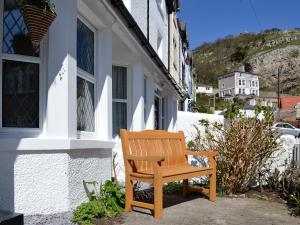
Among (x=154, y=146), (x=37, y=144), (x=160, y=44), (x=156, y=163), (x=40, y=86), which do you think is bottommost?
(x=156, y=163)

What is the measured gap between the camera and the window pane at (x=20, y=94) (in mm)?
4371

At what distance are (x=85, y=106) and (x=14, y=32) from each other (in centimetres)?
150

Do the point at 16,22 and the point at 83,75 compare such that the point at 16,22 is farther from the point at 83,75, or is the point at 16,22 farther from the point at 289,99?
the point at 289,99

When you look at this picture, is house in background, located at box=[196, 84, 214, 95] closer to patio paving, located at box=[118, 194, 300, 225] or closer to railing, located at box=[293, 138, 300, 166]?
railing, located at box=[293, 138, 300, 166]

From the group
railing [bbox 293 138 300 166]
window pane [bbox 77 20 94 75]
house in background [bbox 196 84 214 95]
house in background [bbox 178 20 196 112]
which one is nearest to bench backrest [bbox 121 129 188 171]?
window pane [bbox 77 20 94 75]

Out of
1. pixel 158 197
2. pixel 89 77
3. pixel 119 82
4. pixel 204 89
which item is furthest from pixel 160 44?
pixel 204 89

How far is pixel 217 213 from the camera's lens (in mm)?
5289

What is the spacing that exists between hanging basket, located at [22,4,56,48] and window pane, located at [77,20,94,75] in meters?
1.44

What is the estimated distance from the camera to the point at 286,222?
495 centimetres

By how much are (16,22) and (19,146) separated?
4.63 feet

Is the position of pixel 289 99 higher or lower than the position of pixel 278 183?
higher

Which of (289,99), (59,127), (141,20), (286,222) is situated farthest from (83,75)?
(289,99)

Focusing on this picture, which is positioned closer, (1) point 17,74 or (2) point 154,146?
(1) point 17,74

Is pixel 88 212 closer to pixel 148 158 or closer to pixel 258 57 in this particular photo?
pixel 148 158
